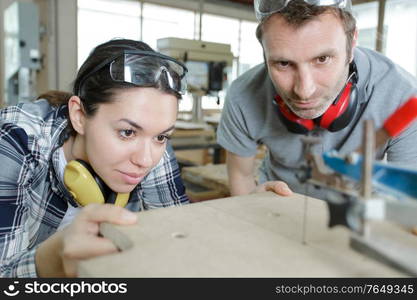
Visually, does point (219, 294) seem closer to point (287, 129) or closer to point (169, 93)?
point (169, 93)

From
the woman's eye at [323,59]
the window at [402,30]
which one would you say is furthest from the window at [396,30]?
the woman's eye at [323,59]

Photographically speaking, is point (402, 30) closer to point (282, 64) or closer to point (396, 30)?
point (396, 30)

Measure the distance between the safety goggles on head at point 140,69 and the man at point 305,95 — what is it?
250 mm

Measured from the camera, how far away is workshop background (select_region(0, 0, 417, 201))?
8.86 feet

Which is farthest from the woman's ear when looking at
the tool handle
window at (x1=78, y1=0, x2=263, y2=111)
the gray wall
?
window at (x1=78, y1=0, x2=263, y2=111)

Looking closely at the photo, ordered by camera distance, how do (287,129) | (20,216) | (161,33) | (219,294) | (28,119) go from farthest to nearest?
(161,33)
(287,129)
(28,119)
(20,216)
(219,294)

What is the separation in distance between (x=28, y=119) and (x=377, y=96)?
36.9 inches

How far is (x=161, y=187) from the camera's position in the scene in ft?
3.84

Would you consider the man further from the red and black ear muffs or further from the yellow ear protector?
the yellow ear protector

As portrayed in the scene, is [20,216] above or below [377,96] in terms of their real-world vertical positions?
below

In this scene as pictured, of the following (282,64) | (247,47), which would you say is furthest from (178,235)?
(247,47)

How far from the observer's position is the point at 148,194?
117 cm

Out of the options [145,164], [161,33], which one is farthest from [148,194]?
[161,33]

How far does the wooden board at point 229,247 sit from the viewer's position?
413 millimetres
